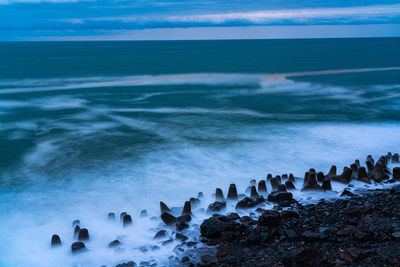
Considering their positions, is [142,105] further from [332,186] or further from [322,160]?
[332,186]

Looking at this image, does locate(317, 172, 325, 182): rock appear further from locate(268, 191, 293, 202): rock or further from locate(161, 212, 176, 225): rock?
locate(161, 212, 176, 225): rock

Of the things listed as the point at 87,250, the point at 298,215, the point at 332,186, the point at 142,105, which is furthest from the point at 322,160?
the point at 142,105

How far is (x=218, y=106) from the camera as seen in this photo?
17062mm

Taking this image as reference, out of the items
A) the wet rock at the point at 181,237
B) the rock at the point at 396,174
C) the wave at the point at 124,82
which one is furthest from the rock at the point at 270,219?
the wave at the point at 124,82

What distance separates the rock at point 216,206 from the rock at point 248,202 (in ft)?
0.88

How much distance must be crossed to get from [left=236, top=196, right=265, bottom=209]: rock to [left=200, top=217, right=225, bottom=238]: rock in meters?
0.92

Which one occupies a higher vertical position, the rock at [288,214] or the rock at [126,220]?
the rock at [288,214]

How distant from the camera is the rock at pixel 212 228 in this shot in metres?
5.14

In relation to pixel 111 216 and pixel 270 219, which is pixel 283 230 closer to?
pixel 270 219

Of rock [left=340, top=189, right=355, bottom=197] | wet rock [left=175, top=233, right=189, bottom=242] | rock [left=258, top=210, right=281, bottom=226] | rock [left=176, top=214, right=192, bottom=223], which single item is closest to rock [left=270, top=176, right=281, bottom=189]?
rock [left=340, top=189, right=355, bottom=197]

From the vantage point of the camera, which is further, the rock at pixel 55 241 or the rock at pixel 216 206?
the rock at pixel 216 206

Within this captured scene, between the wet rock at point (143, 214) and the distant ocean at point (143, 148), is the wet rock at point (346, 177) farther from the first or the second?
the wet rock at point (143, 214)

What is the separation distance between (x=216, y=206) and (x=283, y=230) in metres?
1.51

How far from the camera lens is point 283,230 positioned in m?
4.95
